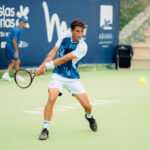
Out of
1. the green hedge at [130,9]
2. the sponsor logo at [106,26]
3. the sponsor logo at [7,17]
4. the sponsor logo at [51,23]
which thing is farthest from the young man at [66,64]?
the green hedge at [130,9]

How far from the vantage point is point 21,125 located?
255 inches

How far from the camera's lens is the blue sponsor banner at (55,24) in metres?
12.4

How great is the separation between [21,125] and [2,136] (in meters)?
0.71

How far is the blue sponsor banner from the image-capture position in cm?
1238

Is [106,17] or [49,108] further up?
[106,17]

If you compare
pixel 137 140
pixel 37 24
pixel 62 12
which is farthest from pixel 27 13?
pixel 137 140

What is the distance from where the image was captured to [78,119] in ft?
22.8

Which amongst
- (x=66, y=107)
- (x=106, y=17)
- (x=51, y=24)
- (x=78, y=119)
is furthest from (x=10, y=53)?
(x=78, y=119)

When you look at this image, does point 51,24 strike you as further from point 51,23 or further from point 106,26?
point 106,26

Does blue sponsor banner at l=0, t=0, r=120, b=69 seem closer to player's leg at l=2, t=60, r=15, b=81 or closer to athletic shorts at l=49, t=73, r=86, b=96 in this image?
player's leg at l=2, t=60, r=15, b=81

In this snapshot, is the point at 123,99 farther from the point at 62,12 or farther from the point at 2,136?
the point at 62,12

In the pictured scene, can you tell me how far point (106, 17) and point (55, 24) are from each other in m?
2.39

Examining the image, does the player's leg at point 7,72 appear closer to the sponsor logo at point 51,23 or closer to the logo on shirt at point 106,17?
the sponsor logo at point 51,23

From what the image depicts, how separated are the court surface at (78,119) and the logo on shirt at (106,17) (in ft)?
14.6
